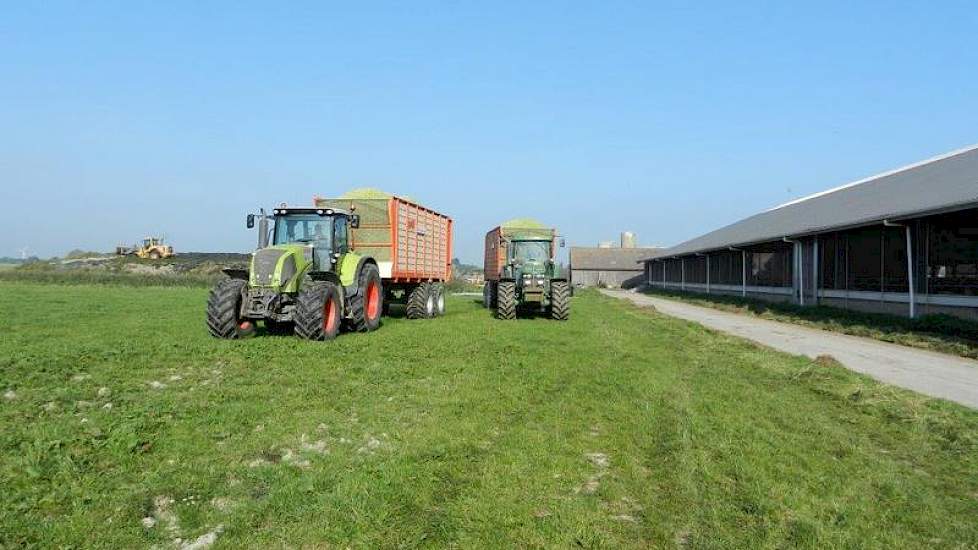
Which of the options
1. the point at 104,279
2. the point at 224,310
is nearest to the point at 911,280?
the point at 224,310

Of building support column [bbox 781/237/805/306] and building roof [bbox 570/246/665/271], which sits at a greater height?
building roof [bbox 570/246/665/271]

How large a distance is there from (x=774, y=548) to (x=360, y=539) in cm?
227

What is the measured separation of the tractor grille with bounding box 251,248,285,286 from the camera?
42.2ft

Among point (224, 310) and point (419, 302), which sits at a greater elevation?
point (224, 310)

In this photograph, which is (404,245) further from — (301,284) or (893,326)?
(893,326)

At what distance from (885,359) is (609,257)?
68.1m

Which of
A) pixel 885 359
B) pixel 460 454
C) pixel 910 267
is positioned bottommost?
pixel 885 359

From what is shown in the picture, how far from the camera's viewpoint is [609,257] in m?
80.9

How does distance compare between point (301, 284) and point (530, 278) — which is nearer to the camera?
point (301, 284)

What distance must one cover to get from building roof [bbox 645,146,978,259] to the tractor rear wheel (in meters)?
12.1

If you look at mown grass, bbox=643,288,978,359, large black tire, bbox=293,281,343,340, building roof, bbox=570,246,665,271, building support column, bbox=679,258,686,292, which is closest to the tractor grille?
large black tire, bbox=293,281,343,340

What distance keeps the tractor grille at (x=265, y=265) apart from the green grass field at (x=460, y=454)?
228 cm

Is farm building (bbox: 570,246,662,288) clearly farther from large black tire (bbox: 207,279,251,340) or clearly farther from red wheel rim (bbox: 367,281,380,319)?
large black tire (bbox: 207,279,251,340)

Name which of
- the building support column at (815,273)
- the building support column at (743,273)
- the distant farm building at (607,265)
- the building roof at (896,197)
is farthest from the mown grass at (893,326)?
the distant farm building at (607,265)
